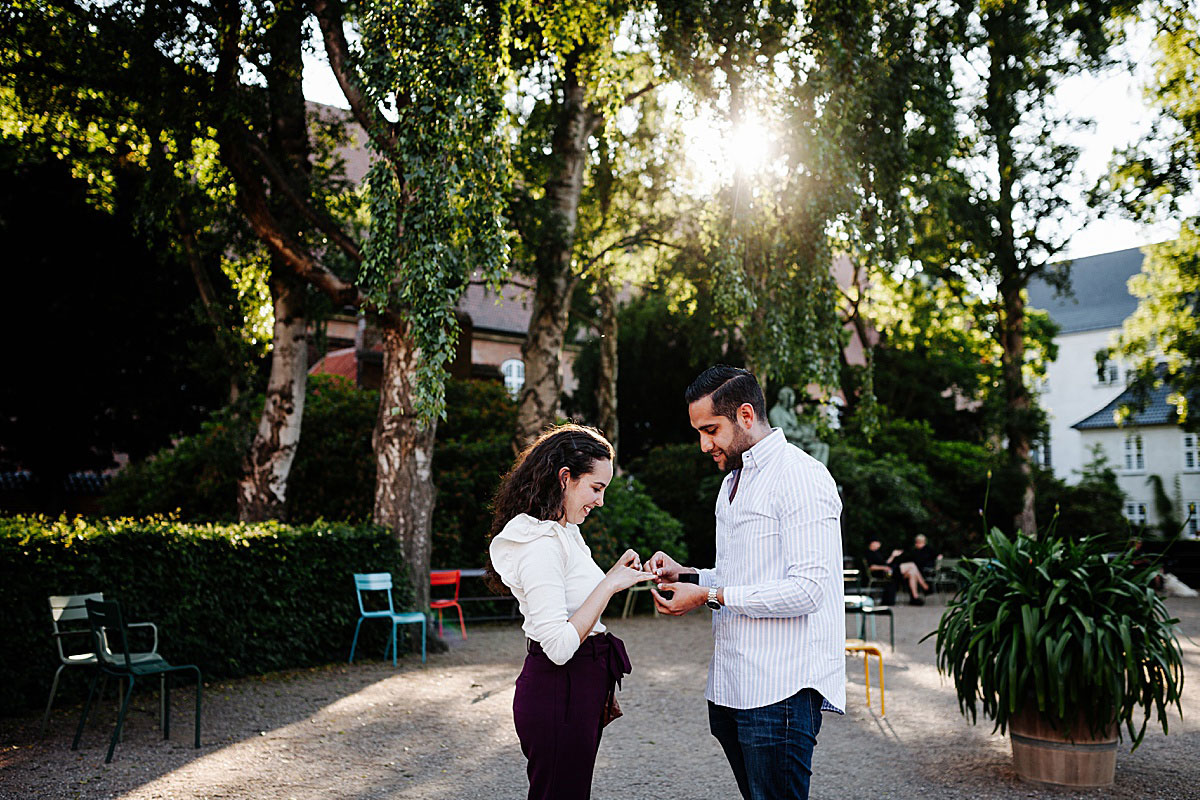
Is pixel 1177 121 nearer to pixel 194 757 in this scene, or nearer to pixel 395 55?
pixel 395 55

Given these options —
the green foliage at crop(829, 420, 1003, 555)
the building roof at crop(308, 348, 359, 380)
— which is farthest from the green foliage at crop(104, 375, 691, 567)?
the building roof at crop(308, 348, 359, 380)

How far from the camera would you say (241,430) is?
50.8ft

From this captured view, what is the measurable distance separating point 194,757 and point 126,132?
10121mm

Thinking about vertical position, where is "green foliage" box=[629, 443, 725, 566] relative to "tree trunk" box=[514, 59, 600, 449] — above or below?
below

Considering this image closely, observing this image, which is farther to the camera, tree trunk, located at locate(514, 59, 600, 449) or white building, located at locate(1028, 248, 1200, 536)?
white building, located at locate(1028, 248, 1200, 536)

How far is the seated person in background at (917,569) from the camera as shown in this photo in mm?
19250

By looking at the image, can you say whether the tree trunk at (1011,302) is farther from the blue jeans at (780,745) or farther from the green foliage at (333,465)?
the blue jeans at (780,745)

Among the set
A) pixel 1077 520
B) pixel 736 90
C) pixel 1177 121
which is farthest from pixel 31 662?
pixel 1177 121

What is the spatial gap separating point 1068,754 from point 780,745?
3835 mm

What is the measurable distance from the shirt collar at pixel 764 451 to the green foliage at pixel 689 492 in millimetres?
18400

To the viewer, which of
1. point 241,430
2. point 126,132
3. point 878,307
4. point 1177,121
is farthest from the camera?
point 878,307

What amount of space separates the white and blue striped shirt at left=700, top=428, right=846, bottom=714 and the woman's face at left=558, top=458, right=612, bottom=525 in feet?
1.49

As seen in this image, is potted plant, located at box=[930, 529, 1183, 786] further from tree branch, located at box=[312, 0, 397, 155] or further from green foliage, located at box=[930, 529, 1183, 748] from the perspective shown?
tree branch, located at box=[312, 0, 397, 155]

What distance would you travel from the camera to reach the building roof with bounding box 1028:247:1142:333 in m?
51.7
